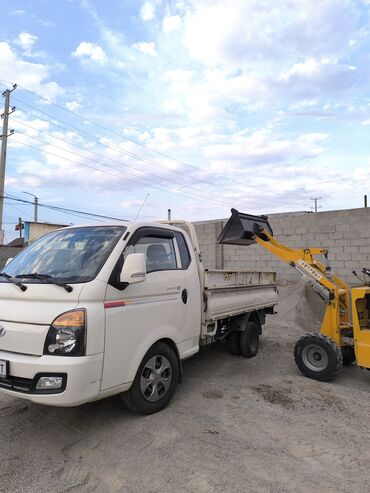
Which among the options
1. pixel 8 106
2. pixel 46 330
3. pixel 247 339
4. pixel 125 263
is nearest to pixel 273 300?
pixel 247 339

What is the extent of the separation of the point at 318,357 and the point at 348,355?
0.91m

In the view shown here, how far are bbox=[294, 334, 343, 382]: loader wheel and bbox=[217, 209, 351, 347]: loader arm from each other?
1.10 feet

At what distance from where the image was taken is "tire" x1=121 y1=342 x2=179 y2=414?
399 centimetres

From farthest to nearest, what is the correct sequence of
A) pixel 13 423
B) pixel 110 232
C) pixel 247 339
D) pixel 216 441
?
pixel 247 339 < pixel 110 232 < pixel 13 423 < pixel 216 441

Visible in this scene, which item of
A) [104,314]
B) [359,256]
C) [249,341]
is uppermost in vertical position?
[359,256]

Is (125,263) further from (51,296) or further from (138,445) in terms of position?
(138,445)

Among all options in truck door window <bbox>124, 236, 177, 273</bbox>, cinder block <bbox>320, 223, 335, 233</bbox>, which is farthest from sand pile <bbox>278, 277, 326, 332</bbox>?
truck door window <bbox>124, 236, 177, 273</bbox>

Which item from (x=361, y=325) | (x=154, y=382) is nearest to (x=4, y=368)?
(x=154, y=382)

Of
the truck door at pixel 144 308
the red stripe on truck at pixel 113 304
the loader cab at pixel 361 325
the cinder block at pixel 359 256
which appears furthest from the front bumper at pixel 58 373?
the cinder block at pixel 359 256

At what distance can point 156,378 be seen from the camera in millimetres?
4227

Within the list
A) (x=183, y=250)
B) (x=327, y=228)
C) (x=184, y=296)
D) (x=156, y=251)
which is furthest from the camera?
(x=327, y=228)

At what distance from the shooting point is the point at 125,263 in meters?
3.71

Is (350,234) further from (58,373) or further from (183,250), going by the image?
(58,373)

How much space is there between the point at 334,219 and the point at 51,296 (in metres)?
9.94
